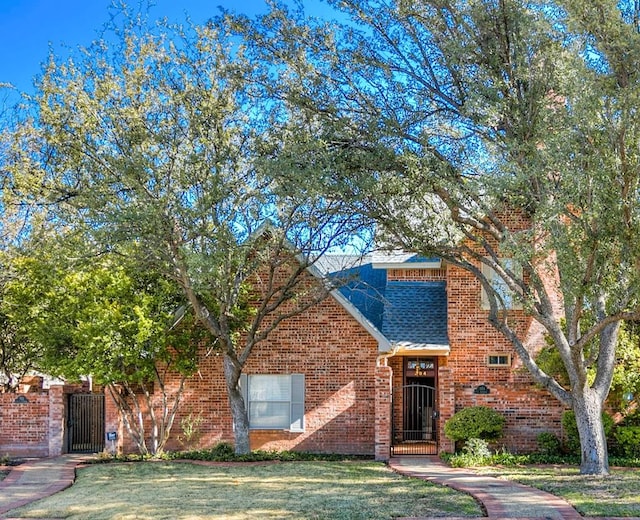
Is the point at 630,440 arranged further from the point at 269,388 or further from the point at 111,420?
the point at 111,420

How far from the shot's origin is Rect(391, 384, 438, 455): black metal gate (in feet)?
63.2

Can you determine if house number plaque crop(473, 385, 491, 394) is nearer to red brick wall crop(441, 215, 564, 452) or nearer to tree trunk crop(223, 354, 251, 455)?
red brick wall crop(441, 215, 564, 452)

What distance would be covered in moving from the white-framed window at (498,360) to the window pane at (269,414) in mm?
4985

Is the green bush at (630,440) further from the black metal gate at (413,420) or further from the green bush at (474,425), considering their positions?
the black metal gate at (413,420)

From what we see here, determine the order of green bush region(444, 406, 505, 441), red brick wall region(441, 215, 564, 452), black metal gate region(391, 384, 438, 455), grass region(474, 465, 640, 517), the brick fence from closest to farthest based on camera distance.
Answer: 1. grass region(474, 465, 640, 517)
2. green bush region(444, 406, 505, 441)
3. red brick wall region(441, 215, 564, 452)
4. the brick fence
5. black metal gate region(391, 384, 438, 455)

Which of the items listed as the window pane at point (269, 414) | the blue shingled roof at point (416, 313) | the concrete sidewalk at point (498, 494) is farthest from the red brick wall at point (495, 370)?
the window pane at point (269, 414)

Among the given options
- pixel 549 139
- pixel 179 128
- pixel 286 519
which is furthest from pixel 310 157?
pixel 286 519

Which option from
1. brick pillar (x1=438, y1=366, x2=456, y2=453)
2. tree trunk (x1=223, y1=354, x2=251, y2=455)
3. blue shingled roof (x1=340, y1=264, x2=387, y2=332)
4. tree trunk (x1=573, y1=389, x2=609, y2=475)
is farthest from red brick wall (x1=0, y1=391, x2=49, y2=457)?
tree trunk (x1=573, y1=389, x2=609, y2=475)

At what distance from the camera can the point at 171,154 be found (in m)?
14.3

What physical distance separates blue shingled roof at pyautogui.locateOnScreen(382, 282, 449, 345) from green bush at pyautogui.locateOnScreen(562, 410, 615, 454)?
3.27m

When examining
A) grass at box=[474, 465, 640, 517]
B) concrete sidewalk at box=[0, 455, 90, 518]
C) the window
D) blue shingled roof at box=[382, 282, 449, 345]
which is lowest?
concrete sidewalk at box=[0, 455, 90, 518]

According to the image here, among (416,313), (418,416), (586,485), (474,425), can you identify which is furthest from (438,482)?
(416,313)

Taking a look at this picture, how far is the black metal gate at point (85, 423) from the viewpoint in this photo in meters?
19.6

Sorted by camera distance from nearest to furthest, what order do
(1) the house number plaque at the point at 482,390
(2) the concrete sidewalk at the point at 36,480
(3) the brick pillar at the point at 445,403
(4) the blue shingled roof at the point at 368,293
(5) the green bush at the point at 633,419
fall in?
(2) the concrete sidewalk at the point at 36,480 → (5) the green bush at the point at 633,419 → (3) the brick pillar at the point at 445,403 → (1) the house number plaque at the point at 482,390 → (4) the blue shingled roof at the point at 368,293
